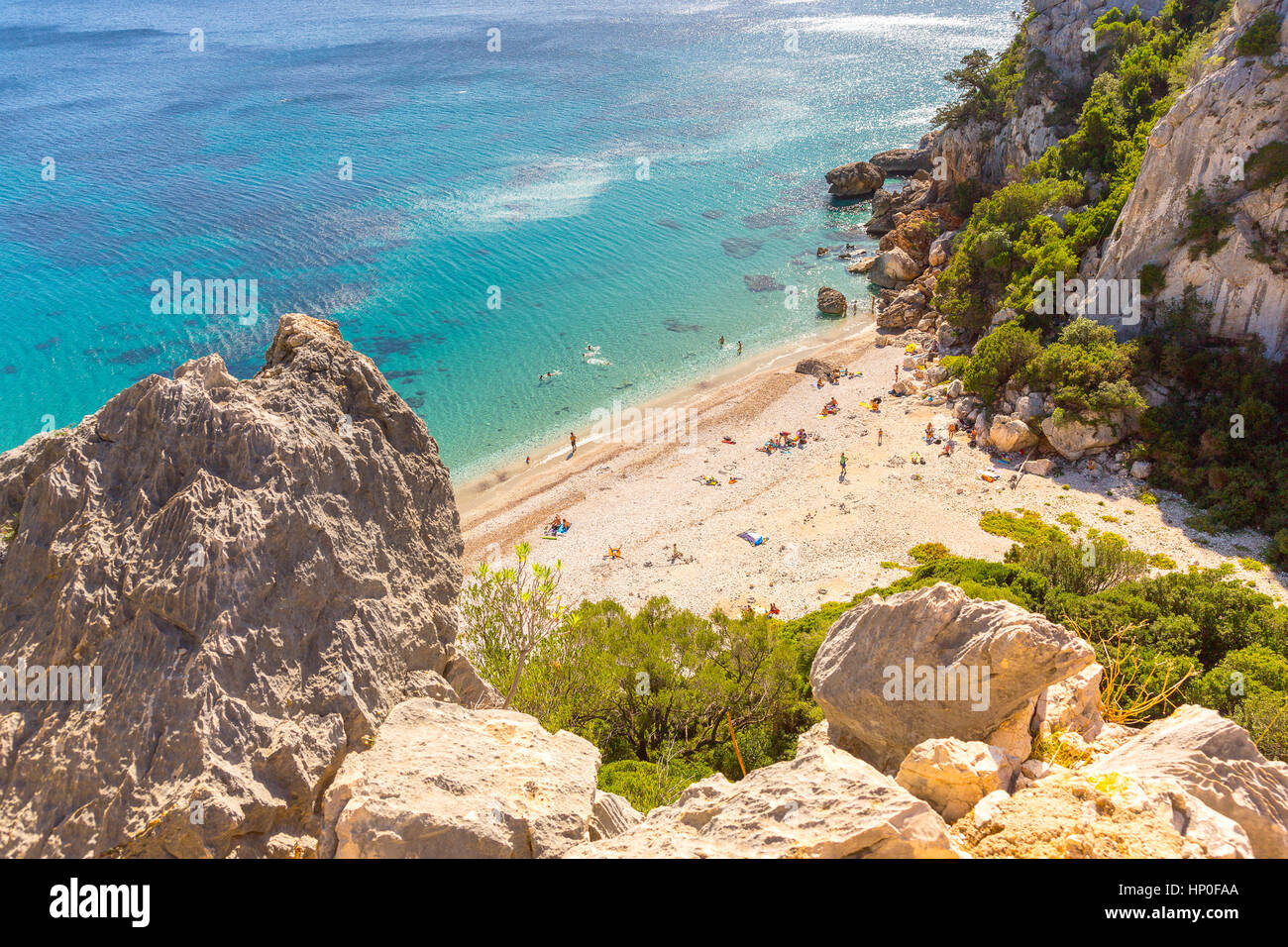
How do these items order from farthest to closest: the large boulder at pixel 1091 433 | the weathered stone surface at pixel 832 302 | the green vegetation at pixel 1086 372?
the weathered stone surface at pixel 832 302 < the large boulder at pixel 1091 433 < the green vegetation at pixel 1086 372

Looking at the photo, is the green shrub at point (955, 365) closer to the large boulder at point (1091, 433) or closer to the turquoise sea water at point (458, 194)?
the large boulder at point (1091, 433)

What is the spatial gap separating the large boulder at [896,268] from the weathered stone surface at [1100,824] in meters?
59.4

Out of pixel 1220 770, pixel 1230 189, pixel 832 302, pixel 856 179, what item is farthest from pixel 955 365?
pixel 1220 770

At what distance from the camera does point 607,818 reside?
37.9ft

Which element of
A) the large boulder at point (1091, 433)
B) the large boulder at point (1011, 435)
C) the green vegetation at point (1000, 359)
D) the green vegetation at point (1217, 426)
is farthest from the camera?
the green vegetation at point (1000, 359)

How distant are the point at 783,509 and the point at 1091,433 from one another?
15.8 meters

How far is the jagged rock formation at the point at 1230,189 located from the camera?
37.8 meters

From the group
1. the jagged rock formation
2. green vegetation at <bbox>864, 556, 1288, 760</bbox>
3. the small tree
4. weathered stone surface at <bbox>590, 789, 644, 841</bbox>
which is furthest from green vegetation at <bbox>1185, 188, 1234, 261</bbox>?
weathered stone surface at <bbox>590, 789, 644, 841</bbox>

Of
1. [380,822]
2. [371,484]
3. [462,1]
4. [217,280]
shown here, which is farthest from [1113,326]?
[462,1]

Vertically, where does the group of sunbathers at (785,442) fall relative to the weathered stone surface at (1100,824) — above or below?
below

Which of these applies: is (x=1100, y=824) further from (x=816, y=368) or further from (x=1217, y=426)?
(x=816, y=368)

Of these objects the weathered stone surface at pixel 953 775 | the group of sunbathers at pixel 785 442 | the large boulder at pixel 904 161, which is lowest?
the group of sunbathers at pixel 785 442

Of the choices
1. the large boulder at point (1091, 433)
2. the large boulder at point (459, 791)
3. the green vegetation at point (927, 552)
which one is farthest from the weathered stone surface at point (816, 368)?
the large boulder at point (459, 791)

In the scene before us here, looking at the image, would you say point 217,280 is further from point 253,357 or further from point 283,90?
point 283,90
